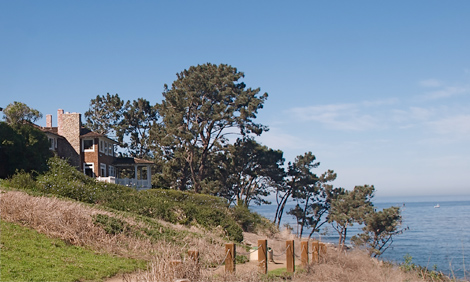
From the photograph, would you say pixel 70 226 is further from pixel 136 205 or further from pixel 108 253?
pixel 136 205

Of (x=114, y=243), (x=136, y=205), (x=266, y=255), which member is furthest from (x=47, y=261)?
(x=136, y=205)

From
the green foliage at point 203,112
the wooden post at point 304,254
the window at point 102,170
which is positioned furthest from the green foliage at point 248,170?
the wooden post at point 304,254

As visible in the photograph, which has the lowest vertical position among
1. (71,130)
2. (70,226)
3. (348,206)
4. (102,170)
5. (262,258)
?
(348,206)

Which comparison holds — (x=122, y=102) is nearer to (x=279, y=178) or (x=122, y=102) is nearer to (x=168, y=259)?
(x=279, y=178)

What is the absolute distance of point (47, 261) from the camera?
10.7 m

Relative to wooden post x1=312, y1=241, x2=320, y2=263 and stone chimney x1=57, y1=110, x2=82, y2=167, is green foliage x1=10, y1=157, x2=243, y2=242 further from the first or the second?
stone chimney x1=57, y1=110, x2=82, y2=167

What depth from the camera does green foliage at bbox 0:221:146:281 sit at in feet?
32.0

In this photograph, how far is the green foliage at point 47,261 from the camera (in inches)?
384

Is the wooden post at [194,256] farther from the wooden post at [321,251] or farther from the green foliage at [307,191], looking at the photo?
the green foliage at [307,191]

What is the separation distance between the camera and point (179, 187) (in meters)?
49.0

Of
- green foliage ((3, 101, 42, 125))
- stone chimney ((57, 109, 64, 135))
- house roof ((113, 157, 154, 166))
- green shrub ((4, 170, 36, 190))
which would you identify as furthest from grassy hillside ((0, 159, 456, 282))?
house roof ((113, 157, 154, 166))

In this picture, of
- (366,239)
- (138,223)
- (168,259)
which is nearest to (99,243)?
(138,223)

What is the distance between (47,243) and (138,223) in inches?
178

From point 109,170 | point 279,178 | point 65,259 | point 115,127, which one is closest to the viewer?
point 65,259
